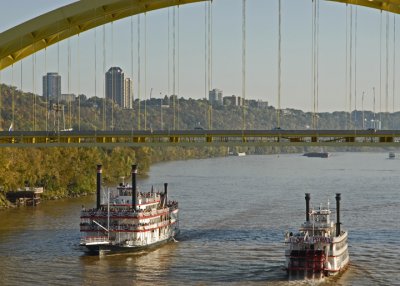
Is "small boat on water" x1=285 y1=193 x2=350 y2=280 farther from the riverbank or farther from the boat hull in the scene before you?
the riverbank

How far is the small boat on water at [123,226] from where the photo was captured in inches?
1419

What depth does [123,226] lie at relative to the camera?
36.8 m

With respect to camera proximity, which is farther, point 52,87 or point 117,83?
point 52,87

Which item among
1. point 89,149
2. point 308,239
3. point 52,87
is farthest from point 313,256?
point 52,87

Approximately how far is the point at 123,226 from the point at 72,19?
881 cm

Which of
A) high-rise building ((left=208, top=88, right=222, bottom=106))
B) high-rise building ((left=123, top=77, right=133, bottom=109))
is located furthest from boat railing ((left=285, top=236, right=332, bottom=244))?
high-rise building ((left=208, top=88, right=222, bottom=106))

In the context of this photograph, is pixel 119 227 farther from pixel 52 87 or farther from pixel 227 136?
pixel 52 87

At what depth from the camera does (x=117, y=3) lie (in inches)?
1237

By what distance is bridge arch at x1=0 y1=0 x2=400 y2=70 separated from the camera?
102 ft

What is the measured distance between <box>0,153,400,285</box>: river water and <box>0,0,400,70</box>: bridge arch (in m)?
7.72

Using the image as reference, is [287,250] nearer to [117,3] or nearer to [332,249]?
[332,249]

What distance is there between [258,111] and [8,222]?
119826mm

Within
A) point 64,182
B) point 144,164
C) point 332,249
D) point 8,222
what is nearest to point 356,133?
point 332,249

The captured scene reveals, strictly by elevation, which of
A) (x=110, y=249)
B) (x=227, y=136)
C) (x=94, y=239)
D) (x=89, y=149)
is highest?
(x=227, y=136)
